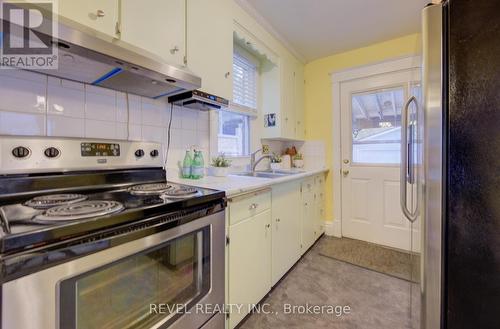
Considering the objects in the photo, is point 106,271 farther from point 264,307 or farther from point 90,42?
point 264,307

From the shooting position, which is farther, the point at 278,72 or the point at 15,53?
the point at 278,72

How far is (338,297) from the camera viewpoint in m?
1.70

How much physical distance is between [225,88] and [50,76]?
3.33 ft

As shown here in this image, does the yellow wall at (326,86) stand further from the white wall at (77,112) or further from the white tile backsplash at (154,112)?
the white tile backsplash at (154,112)

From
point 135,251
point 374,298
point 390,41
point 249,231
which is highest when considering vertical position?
point 390,41

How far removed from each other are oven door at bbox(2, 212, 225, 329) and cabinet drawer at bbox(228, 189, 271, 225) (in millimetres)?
143

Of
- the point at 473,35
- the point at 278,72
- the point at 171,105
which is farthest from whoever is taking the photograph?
the point at 278,72

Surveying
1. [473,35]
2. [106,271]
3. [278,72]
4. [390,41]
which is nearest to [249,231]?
[106,271]

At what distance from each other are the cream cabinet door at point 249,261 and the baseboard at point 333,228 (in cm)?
169

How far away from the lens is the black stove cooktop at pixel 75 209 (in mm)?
545

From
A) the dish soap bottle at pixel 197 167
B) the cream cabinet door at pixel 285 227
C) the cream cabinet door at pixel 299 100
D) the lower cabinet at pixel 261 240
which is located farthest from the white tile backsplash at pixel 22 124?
the cream cabinet door at pixel 299 100

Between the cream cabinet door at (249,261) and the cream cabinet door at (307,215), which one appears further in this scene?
the cream cabinet door at (307,215)

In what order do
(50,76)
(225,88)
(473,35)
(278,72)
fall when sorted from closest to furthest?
1. (473,35)
2. (50,76)
3. (225,88)
4. (278,72)

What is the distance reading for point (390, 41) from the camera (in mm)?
2635
